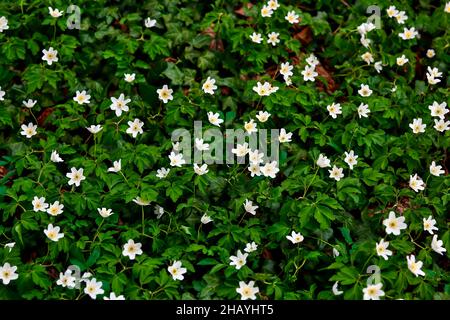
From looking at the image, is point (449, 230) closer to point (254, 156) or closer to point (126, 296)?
point (254, 156)

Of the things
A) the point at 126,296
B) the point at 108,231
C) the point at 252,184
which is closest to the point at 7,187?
the point at 108,231

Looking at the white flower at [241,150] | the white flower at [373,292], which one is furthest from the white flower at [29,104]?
the white flower at [373,292]

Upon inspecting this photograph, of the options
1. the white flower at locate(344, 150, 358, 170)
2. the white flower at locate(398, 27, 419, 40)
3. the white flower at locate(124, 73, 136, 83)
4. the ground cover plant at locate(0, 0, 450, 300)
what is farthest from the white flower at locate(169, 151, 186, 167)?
the white flower at locate(398, 27, 419, 40)

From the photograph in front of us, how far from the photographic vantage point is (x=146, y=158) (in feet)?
12.5

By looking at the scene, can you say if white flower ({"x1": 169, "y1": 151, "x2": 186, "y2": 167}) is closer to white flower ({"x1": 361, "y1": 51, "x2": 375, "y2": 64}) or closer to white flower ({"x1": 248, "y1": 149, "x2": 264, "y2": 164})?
white flower ({"x1": 248, "y1": 149, "x2": 264, "y2": 164})

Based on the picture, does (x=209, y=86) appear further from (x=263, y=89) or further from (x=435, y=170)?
(x=435, y=170)

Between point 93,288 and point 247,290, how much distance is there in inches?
30.7

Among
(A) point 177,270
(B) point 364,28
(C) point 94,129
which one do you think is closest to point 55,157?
(C) point 94,129

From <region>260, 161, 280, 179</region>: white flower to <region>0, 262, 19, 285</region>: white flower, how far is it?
4.81 feet

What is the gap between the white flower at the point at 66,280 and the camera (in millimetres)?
3281

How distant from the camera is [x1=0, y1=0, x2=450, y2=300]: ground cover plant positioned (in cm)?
342

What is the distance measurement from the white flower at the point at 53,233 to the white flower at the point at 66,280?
23 cm

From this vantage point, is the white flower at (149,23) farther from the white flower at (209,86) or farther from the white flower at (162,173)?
the white flower at (162,173)

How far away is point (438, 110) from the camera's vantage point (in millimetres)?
4141
